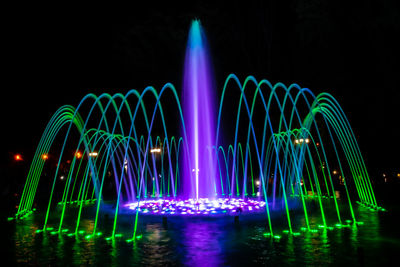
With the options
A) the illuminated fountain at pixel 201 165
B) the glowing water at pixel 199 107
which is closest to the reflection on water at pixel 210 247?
the illuminated fountain at pixel 201 165

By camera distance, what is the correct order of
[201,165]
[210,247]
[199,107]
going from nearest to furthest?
[210,247] < [201,165] < [199,107]

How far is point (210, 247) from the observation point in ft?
31.9

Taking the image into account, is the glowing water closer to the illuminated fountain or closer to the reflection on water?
the illuminated fountain

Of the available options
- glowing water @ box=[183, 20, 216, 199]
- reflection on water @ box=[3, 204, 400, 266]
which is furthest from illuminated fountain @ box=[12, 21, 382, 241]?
reflection on water @ box=[3, 204, 400, 266]

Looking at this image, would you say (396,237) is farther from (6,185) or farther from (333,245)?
(6,185)

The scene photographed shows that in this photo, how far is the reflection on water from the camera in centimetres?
847

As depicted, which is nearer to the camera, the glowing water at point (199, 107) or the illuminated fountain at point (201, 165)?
the illuminated fountain at point (201, 165)

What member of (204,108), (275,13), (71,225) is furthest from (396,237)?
(275,13)

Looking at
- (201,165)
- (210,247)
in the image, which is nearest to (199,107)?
(201,165)

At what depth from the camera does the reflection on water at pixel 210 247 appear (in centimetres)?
847

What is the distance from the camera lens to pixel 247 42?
1400 inches

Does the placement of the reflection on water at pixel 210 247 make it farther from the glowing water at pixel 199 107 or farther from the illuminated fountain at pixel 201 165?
the glowing water at pixel 199 107

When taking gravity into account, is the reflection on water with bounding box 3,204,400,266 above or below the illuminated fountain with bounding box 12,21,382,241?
below

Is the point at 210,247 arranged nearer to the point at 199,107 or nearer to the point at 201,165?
the point at 201,165
